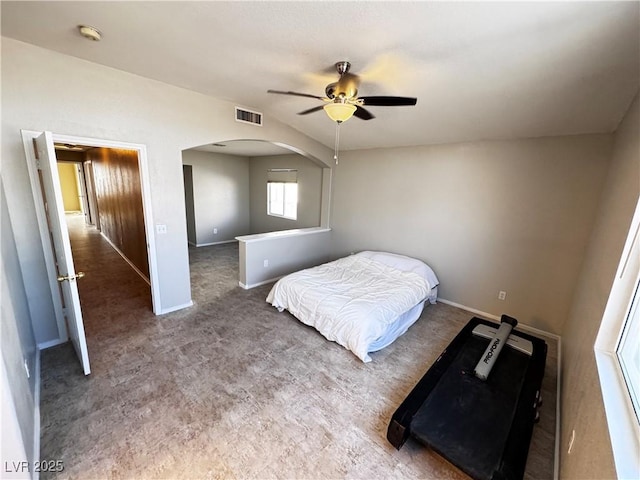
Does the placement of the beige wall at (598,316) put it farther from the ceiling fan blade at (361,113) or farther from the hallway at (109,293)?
the hallway at (109,293)

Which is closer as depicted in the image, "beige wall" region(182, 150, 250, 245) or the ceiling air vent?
the ceiling air vent

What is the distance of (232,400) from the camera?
6.61ft

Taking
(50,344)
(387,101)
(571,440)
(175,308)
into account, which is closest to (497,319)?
(571,440)

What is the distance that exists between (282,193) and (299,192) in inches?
25.1

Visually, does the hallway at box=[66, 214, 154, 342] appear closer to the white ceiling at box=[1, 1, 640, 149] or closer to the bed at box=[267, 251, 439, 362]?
the bed at box=[267, 251, 439, 362]

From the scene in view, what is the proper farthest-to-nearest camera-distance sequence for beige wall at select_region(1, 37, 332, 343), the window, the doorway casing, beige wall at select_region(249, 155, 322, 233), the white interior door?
beige wall at select_region(249, 155, 322, 233), the doorway casing, beige wall at select_region(1, 37, 332, 343), the white interior door, the window

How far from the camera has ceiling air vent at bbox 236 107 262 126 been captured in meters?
3.39

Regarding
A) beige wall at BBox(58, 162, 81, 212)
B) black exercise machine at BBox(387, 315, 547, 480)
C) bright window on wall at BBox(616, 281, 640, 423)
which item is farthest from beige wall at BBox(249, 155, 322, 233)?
beige wall at BBox(58, 162, 81, 212)

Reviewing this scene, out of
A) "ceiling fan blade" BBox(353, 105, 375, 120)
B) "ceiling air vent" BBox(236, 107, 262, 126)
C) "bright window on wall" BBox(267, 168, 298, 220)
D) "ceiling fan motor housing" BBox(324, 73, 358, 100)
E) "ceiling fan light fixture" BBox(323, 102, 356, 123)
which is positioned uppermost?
"ceiling air vent" BBox(236, 107, 262, 126)

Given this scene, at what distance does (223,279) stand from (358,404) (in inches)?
123

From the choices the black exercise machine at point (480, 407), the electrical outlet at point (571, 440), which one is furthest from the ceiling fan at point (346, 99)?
the electrical outlet at point (571, 440)

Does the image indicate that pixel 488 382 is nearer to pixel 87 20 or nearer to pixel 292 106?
pixel 292 106

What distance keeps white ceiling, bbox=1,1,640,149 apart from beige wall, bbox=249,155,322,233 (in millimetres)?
2814

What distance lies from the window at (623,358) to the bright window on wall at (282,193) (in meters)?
5.25
